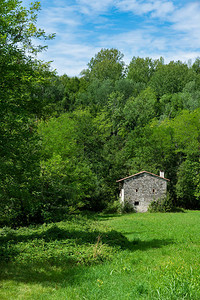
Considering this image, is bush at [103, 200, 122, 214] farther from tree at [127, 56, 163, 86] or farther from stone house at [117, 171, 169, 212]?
tree at [127, 56, 163, 86]

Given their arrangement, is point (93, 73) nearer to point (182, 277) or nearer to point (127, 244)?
point (127, 244)

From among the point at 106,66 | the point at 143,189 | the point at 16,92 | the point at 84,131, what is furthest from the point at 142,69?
the point at 16,92

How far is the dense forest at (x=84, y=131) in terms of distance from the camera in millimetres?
12258

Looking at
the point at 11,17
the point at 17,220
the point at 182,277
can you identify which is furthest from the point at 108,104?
the point at 182,277

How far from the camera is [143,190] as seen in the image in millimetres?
36750

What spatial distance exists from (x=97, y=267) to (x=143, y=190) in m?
28.4

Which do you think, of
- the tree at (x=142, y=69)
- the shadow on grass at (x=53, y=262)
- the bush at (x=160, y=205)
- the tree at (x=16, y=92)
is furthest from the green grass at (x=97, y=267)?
the tree at (x=142, y=69)

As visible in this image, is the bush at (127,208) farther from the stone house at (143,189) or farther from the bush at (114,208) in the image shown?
the bush at (114,208)

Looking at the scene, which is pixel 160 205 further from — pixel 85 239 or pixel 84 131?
pixel 85 239

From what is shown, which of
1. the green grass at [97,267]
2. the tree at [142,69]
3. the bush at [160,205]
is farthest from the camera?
the tree at [142,69]

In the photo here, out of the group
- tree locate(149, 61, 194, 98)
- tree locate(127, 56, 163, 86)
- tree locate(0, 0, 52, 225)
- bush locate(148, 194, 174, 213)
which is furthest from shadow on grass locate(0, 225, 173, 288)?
tree locate(127, 56, 163, 86)

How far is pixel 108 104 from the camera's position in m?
64.2

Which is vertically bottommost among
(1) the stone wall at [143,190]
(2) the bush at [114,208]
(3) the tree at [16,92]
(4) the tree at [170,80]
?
(2) the bush at [114,208]

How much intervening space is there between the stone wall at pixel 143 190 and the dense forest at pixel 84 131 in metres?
3.56
